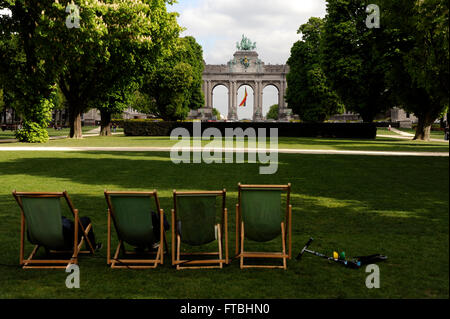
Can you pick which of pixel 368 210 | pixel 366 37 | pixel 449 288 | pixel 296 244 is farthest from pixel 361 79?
pixel 449 288

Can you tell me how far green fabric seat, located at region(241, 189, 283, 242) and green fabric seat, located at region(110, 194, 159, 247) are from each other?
1.19 m

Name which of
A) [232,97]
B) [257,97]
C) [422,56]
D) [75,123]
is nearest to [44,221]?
[422,56]

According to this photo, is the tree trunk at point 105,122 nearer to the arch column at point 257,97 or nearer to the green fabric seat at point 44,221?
the green fabric seat at point 44,221

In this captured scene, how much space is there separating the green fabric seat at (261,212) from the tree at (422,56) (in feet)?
39.0

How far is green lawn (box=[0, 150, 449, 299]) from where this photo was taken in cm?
458

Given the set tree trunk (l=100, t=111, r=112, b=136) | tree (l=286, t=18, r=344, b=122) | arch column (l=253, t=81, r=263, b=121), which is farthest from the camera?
arch column (l=253, t=81, r=263, b=121)

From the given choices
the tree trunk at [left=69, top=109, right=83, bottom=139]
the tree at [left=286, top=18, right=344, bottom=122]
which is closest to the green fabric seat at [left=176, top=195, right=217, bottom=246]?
Answer: the tree trunk at [left=69, top=109, right=83, bottom=139]

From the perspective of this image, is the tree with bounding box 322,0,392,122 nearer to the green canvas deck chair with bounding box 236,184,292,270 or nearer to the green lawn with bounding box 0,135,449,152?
the green lawn with bounding box 0,135,449,152

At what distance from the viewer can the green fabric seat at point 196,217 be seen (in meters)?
5.13
